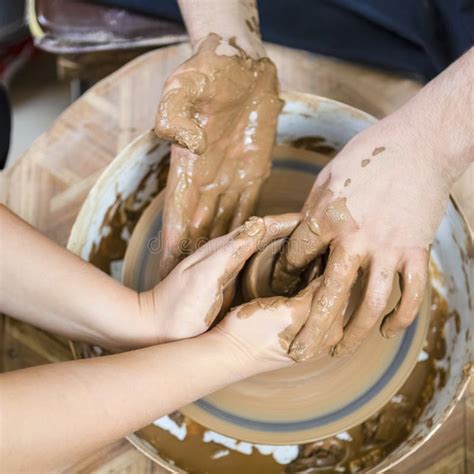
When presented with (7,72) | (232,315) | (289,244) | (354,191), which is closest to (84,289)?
(232,315)

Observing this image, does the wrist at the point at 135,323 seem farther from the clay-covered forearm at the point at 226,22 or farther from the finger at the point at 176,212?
the clay-covered forearm at the point at 226,22

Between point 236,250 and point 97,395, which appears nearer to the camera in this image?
point 97,395

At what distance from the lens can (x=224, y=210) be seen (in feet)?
3.79

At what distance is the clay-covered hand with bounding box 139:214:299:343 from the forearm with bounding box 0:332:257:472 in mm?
38

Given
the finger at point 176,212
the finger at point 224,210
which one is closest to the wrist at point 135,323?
the finger at point 176,212

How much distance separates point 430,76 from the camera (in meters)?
1.27

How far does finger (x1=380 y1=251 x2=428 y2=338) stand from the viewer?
97cm

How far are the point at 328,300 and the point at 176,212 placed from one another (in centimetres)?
Answer: 34

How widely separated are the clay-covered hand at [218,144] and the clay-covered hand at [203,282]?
0.11 metres

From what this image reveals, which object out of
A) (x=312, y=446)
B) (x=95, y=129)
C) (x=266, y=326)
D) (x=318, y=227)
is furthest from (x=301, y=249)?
(x=95, y=129)

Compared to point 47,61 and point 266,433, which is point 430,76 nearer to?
point 266,433

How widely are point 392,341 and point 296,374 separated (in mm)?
197

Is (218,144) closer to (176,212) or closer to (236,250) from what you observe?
(176,212)

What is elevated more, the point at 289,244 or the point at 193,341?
the point at 289,244
